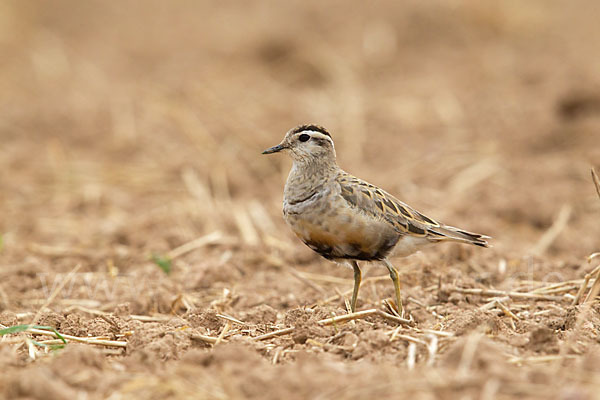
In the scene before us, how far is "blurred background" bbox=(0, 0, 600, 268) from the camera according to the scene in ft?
28.1

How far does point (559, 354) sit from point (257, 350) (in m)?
1.67

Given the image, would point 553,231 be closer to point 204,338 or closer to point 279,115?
point 204,338

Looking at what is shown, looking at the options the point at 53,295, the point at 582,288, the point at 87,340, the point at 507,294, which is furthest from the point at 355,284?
the point at 53,295

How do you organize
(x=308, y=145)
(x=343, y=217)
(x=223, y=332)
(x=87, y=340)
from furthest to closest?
(x=308, y=145), (x=343, y=217), (x=223, y=332), (x=87, y=340)

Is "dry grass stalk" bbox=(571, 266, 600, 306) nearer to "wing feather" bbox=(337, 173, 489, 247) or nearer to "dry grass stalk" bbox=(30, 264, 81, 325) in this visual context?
"wing feather" bbox=(337, 173, 489, 247)

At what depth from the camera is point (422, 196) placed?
357 inches

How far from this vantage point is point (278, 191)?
951cm

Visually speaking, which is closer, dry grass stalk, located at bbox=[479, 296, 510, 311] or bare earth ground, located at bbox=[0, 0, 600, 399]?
bare earth ground, located at bbox=[0, 0, 600, 399]

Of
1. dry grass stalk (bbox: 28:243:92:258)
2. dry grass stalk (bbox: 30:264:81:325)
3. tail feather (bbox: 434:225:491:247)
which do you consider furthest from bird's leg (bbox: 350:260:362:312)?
dry grass stalk (bbox: 28:243:92:258)

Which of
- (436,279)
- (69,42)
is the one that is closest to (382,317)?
(436,279)

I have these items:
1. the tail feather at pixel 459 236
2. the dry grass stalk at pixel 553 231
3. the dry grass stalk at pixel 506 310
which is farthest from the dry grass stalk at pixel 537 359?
the dry grass stalk at pixel 553 231

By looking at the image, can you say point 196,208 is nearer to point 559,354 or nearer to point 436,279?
point 436,279

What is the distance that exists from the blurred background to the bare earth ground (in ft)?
0.14

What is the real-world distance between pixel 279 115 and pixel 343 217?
6.53 m
